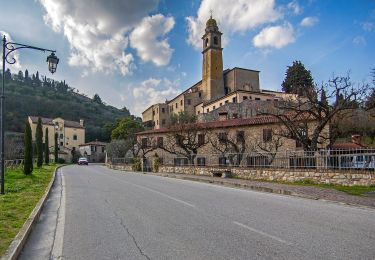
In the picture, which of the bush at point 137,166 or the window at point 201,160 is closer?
the window at point 201,160

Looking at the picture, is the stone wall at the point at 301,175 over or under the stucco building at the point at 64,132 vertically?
under

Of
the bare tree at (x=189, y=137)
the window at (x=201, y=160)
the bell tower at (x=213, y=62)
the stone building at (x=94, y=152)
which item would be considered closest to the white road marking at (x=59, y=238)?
the window at (x=201, y=160)

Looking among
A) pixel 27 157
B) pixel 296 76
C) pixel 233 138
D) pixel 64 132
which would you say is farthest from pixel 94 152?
pixel 27 157

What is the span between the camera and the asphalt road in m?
5.71

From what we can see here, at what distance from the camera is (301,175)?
19.6 m

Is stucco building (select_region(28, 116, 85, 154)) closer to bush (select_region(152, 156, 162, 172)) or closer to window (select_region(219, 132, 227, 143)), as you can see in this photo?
bush (select_region(152, 156, 162, 172))

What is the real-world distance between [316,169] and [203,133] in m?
22.4

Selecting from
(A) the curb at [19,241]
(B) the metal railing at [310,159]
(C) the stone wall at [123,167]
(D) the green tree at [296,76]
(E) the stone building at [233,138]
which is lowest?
(C) the stone wall at [123,167]

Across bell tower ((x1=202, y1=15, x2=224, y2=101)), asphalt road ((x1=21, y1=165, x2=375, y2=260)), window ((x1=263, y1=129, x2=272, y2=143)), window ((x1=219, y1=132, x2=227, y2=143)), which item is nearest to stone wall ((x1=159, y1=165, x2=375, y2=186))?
window ((x1=219, y1=132, x2=227, y2=143))

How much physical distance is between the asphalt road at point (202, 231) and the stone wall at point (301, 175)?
586 centimetres

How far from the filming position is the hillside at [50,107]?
4408 inches

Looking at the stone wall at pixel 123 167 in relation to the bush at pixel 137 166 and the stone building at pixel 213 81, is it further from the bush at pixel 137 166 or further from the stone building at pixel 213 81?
the stone building at pixel 213 81

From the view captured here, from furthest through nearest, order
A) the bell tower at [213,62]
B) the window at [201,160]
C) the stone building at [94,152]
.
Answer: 1. the stone building at [94,152]
2. the bell tower at [213,62]
3. the window at [201,160]

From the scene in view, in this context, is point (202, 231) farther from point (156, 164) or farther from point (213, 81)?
point (213, 81)
